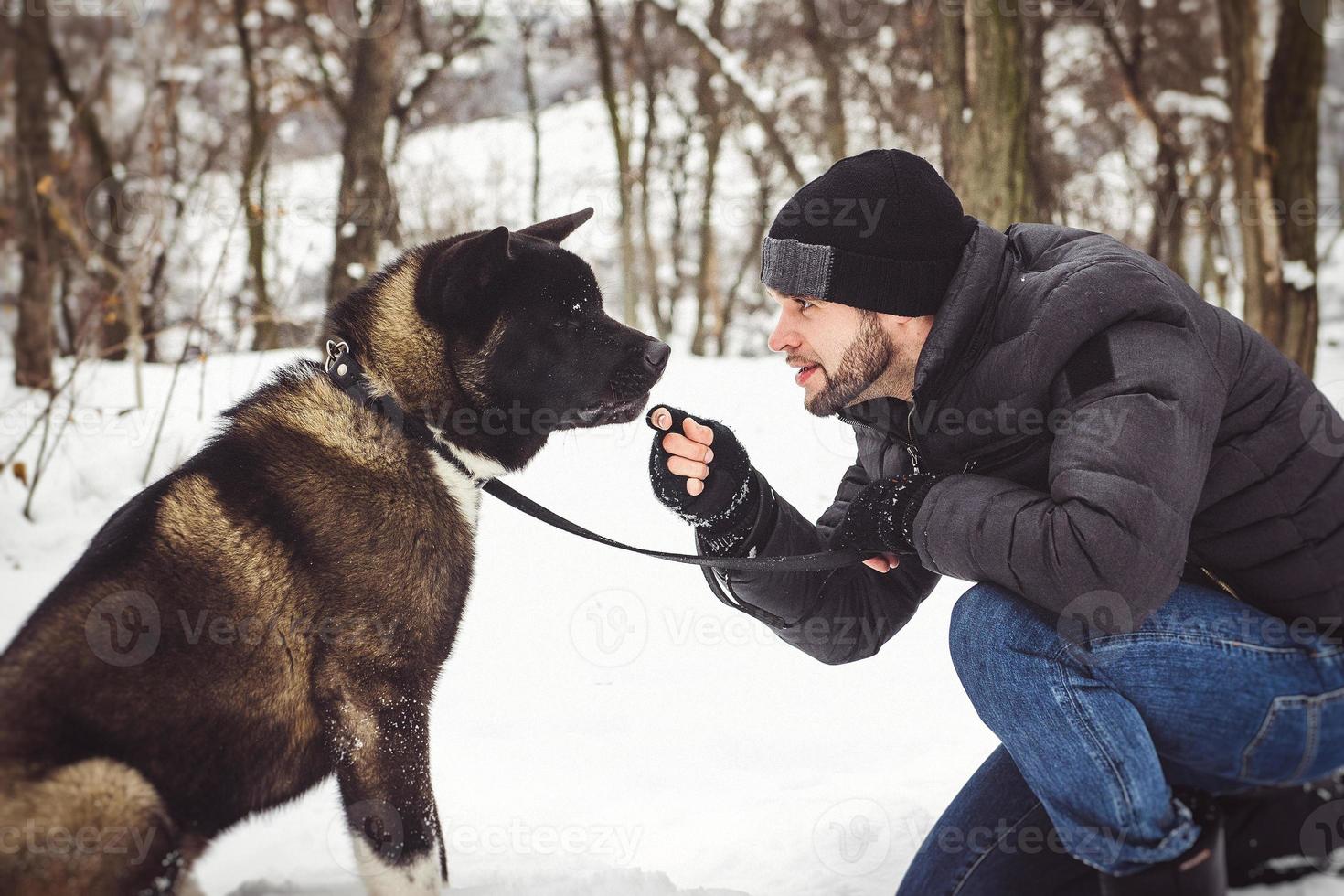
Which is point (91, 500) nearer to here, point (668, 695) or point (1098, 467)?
point (668, 695)

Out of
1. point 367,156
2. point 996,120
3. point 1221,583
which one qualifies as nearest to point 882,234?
point 1221,583

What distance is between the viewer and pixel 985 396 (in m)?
1.97

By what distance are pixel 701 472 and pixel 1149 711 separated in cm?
108

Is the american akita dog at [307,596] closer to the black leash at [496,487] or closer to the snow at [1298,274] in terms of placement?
the black leash at [496,487]

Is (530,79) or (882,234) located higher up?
(530,79)

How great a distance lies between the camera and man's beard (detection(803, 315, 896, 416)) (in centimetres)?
219

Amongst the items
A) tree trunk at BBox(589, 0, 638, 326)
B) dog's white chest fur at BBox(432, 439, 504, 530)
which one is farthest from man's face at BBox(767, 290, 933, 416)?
tree trunk at BBox(589, 0, 638, 326)

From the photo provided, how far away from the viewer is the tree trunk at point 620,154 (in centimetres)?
1290

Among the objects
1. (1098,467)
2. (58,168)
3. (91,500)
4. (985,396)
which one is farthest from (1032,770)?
(58,168)

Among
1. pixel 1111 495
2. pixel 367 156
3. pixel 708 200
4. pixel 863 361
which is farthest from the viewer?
pixel 708 200

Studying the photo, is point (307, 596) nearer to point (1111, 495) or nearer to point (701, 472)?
point (701, 472)

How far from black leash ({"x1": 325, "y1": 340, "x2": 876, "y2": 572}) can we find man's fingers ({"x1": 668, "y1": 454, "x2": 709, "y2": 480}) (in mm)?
200

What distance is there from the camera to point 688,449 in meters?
2.21

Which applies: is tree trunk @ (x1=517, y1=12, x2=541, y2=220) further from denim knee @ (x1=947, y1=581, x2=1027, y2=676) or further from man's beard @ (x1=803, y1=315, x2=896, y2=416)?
denim knee @ (x1=947, y1=581, x2=1027, y2=676)
